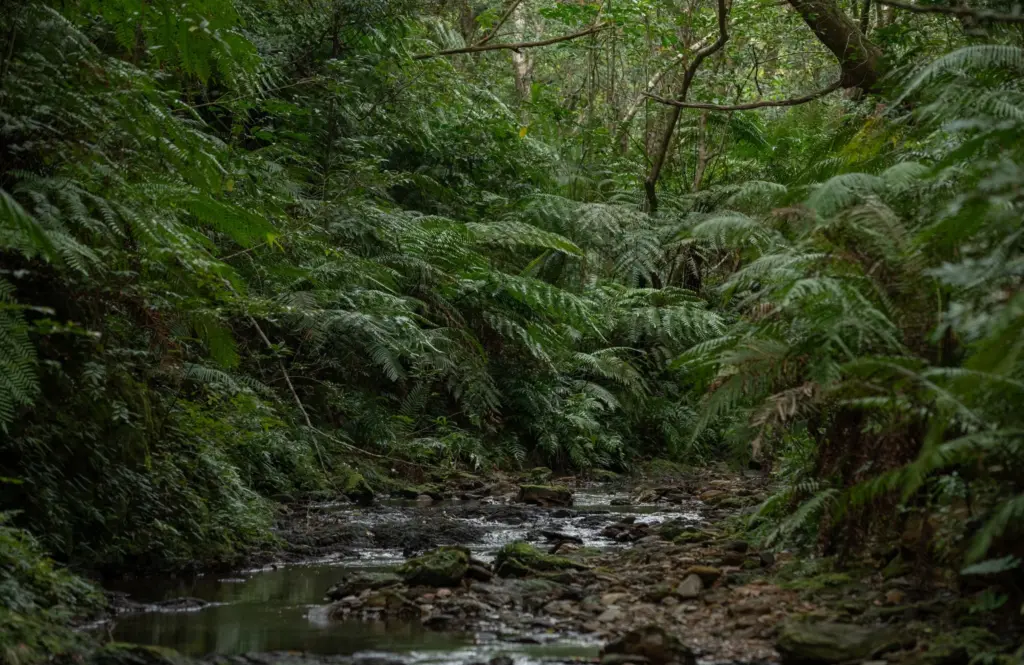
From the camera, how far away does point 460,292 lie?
866 cm

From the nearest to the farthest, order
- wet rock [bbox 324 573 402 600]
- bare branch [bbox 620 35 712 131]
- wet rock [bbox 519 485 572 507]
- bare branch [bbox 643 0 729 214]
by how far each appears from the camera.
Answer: wet rock [bbox 324 573 402 600] → wet rock [bbox 519 485 572 507] → bare branch [bbox 643 0 729 214] → bare branch [bbox 620 35 712 131]

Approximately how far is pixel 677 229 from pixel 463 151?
7.78ft

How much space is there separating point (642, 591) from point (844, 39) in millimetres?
5611

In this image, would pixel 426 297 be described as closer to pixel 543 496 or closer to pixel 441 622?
pixel 543 496

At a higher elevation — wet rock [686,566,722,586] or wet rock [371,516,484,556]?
wet rock [686,566,722,586]

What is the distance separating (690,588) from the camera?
395cm

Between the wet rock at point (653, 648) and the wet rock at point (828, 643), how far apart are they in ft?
0.93

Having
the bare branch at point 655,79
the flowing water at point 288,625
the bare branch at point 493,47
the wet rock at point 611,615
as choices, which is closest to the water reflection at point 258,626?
the flowing water at point 288,625

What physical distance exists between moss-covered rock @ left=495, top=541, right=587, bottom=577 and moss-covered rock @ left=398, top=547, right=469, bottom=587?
22 centimetres

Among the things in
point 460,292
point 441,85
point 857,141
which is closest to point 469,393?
point 460,292

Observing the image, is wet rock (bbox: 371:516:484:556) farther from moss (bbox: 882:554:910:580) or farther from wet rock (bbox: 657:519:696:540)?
moss (bbox: 882:554:910:580)

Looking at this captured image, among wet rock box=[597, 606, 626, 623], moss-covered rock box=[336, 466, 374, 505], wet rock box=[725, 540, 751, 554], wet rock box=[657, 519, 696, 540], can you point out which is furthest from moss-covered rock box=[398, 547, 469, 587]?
moss-covered rock box=[336, 466, 374, 505]

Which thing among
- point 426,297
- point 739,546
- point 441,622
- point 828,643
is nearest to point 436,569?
point 441,622

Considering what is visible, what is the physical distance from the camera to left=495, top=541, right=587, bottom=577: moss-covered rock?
437 cm
